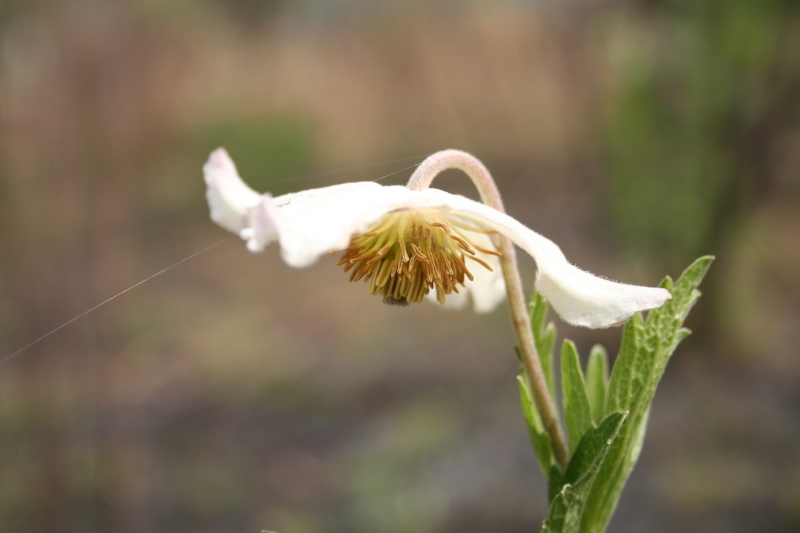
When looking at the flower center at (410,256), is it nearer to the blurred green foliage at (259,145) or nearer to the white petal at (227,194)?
the white petal at (227,194)

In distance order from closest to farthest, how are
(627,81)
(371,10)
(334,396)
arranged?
(627,81) < (334,396) < (371,10)

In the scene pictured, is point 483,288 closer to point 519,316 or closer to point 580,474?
point 519,316

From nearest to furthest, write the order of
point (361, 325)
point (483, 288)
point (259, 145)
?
point (483, 288)
point (361, 325)
point (259, 145)

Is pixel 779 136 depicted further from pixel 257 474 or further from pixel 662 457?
pixel 257 474

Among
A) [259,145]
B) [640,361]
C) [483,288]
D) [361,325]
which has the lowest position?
[361,325]

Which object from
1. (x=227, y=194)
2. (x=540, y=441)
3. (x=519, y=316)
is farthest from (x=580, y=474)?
(x=227, y=194)

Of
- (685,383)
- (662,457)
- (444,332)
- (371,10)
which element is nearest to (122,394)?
(444,332)

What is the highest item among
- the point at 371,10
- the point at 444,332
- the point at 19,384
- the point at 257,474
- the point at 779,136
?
the point at 371,10

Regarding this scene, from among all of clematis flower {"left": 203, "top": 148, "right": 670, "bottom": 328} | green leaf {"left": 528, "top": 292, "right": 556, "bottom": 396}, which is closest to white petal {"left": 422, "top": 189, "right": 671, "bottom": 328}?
clematis flower {"left": 203, "top": 148, "right": 670, "bottom": 328}
